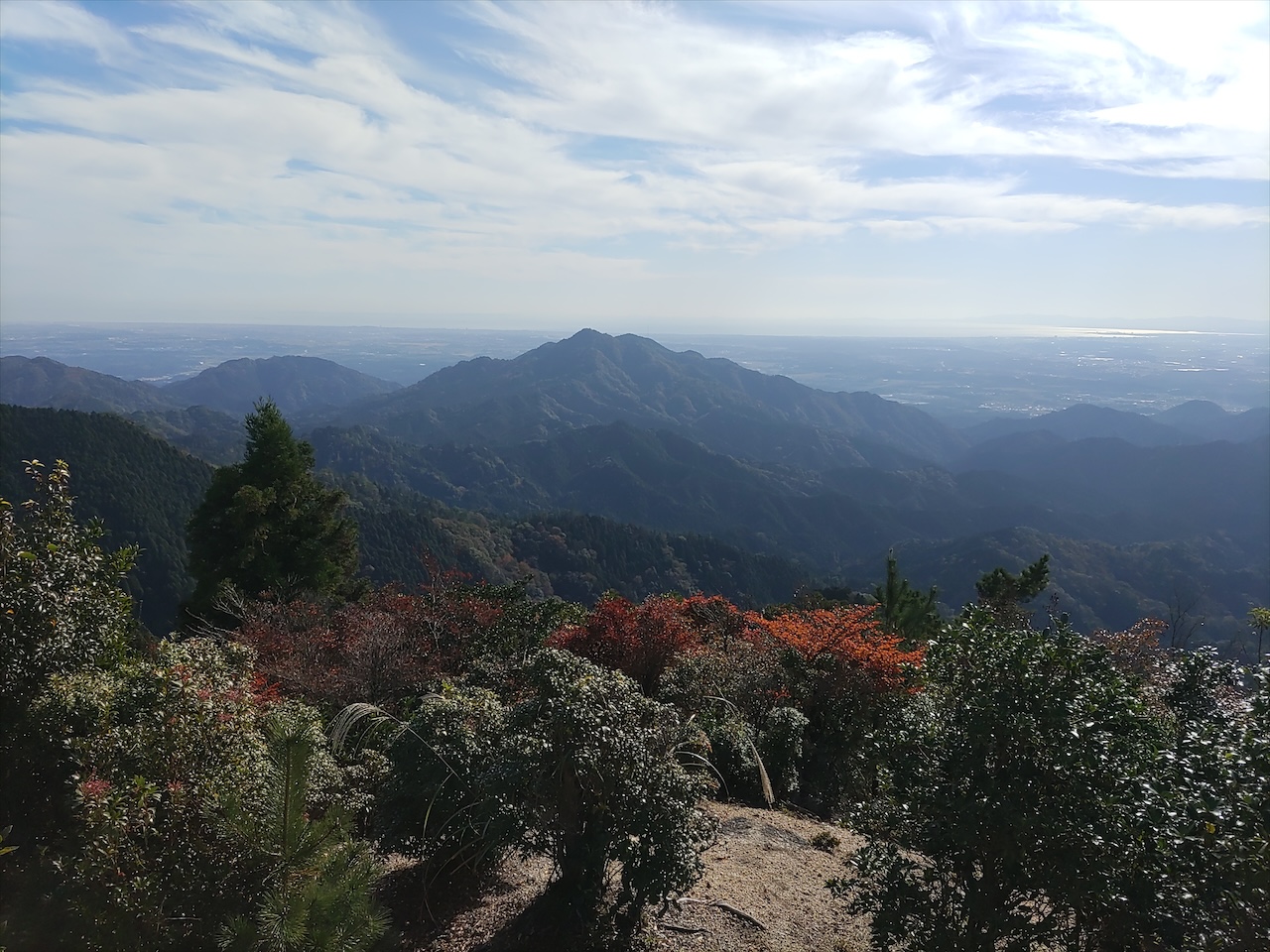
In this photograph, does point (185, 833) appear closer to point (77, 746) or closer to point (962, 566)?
point (77, 746)

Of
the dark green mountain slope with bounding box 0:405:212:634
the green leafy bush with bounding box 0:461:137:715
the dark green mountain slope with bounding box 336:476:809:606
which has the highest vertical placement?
the green leafy bush with bounding box 0:461:137:715

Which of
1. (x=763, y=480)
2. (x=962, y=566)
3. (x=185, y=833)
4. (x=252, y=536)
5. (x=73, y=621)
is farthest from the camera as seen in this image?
(x=763, y=480)

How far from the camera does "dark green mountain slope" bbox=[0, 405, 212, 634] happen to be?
209 ft

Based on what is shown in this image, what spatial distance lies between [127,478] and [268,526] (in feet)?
220

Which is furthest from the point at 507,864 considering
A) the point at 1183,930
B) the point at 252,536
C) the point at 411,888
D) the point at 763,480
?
the point at 763,480

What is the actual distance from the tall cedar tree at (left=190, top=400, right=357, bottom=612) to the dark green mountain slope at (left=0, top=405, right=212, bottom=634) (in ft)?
160

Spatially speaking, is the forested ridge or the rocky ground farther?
the rocky ground

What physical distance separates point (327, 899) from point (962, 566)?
131 m

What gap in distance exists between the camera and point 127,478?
234 feet

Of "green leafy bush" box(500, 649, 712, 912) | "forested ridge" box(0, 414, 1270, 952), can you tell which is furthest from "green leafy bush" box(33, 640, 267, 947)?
"green leafy bush" box(500, 649, 712, 912)

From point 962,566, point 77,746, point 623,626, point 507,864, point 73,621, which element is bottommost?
point 962,566

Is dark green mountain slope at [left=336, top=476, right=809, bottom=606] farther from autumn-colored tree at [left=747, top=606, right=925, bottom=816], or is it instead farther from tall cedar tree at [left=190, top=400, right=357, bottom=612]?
autumn-colored tree at [left=747, top=606, right=925, bottom=816]

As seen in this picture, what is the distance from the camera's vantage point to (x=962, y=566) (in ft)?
391

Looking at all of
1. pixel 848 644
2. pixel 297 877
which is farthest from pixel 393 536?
pixel 297 877
